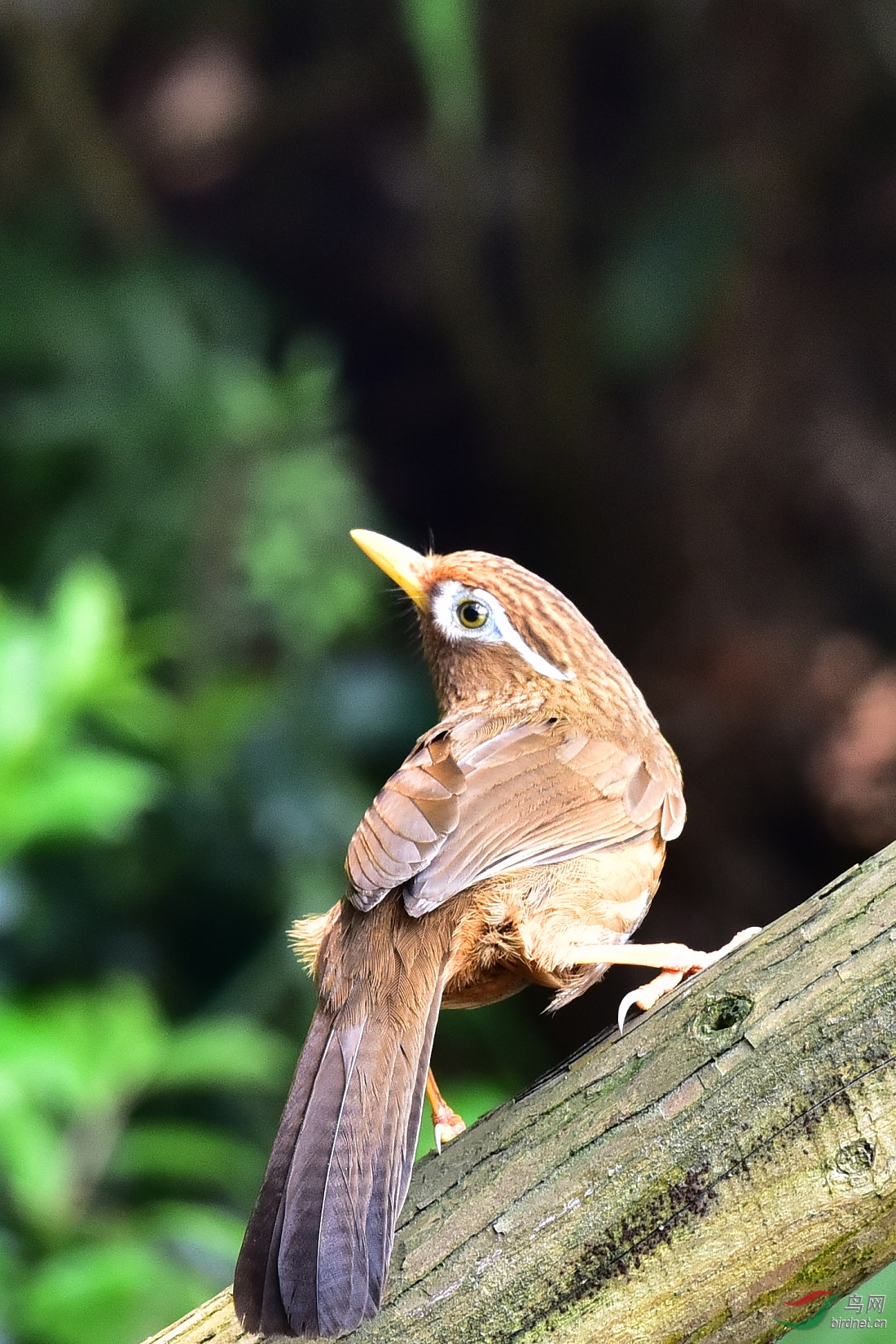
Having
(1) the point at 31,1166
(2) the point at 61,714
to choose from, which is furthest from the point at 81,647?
(1) the point at 31,1166

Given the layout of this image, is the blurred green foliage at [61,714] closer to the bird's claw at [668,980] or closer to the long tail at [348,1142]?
the long tail at [348,1142]

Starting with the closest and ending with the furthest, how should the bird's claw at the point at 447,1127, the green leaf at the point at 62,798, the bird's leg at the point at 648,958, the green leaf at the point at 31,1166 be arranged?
the bird's leg at the point at 648,958 < the bird's claw at the point at 447,1127 < the green leaf at the point at 31,1166 < the green leaf at the point at 62,798

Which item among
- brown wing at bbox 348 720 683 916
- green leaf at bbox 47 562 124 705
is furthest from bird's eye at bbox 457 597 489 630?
green leaf at bbox 47 562 124 705

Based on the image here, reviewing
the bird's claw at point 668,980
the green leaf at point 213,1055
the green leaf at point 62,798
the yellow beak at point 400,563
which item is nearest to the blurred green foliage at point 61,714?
the green leaf at point 62,798

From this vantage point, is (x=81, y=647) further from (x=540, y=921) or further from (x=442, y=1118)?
(x=540, y=921)

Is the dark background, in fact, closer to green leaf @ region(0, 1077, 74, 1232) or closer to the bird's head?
green leaf @ region(0, 1077, 74, 1232)

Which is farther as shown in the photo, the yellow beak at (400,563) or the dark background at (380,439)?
the dark background at (380,439)
